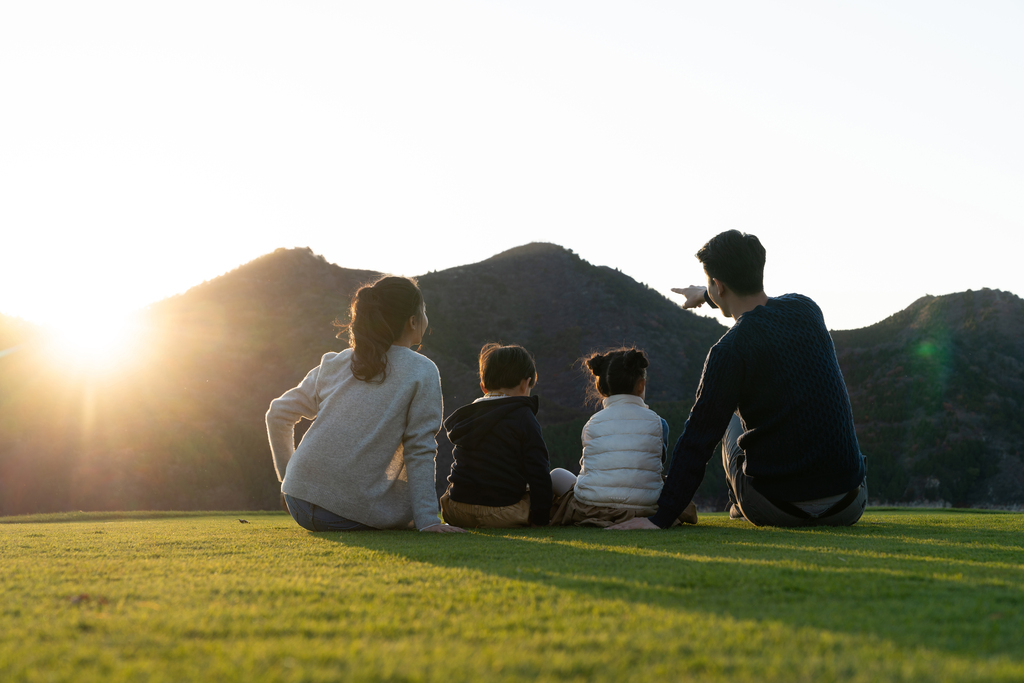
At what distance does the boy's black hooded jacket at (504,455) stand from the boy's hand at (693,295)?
1024mm

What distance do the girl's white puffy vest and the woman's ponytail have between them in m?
1.16

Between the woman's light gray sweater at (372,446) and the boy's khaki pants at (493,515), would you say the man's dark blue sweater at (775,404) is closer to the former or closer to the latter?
the boy's khaki pants at (493,515)

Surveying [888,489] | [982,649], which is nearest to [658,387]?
[888,489]

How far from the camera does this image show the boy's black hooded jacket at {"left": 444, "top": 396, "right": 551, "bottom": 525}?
3.68m

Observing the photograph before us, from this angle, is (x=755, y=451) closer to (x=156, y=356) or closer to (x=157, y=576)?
(x=157, y=576)

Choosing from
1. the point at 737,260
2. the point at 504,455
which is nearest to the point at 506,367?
the point at 504,455

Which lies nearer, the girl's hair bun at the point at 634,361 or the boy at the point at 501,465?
the boy at the point at 501,465

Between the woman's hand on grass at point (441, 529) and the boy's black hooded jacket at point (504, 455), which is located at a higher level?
the boy's black hooded jacket at point (504, 455)

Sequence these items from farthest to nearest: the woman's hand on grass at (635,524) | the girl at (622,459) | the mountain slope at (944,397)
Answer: the mountain slope at (944,397), the girl at (622,459), the woman's hand on grass at (635,524)

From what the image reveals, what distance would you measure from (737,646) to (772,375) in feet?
7.22

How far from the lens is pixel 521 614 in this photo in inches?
48.2

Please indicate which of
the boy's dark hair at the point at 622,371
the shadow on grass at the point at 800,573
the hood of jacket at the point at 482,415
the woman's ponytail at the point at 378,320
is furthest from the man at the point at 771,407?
the woman's ponytail at the point at 378,320

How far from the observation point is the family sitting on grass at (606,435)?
9.93 feet

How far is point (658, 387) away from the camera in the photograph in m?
33.4
